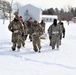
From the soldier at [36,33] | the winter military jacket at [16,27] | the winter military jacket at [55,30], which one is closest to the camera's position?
the winter military jacket at [16,27]

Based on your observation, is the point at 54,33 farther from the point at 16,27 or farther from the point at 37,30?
the point at 16,27

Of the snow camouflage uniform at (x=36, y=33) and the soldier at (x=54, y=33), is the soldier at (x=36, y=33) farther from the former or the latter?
the soldier at (x=54, y=33)

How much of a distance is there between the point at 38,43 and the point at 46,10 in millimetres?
133196

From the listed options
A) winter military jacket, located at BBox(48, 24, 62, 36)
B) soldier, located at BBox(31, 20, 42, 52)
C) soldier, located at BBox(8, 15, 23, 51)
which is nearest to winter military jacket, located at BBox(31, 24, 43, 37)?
soldier, located at BBox(31, 20, 42, 52)

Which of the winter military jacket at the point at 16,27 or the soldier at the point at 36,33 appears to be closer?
the winter military jacket at the point at 16,27

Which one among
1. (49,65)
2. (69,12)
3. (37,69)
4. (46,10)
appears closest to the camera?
(37,69)

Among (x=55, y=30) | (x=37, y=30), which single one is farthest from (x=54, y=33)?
(x=37, y=30)

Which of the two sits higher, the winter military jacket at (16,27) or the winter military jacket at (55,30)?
the winter military jacket at (16,27)

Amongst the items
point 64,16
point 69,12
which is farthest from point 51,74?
point 69,12

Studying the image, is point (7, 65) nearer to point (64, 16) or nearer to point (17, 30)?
point (17, 30)

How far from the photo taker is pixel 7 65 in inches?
364

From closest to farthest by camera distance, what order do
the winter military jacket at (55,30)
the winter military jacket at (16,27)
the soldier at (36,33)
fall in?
1. the winter military jacket at (16,27)
2. the soldier at (36,33)
3. the winter military jacket at (55,30)

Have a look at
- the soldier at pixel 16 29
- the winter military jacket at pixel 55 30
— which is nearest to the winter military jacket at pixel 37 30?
the soldier at pixel 16 29

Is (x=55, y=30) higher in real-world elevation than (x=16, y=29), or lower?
lower
